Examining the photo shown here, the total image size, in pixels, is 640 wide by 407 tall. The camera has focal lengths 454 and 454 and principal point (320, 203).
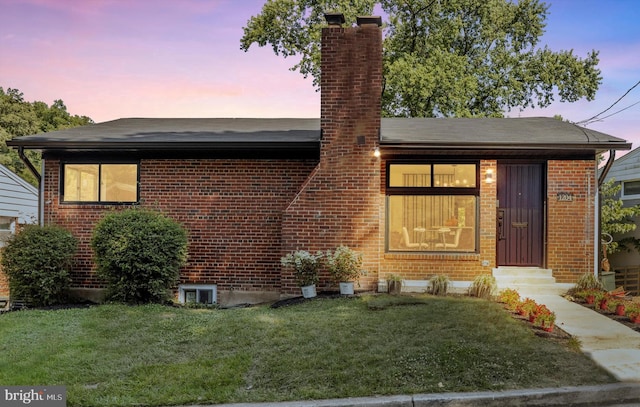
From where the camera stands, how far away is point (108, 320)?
687cm

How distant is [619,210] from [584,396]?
1157cm

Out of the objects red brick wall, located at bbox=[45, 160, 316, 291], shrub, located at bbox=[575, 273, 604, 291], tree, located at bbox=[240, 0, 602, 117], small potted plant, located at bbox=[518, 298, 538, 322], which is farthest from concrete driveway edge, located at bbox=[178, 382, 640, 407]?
tree, located at bbox=[240, 0, 602, 117]

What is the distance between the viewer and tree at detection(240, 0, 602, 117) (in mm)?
19828

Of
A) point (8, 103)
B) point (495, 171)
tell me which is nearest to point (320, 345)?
point (495, 171)

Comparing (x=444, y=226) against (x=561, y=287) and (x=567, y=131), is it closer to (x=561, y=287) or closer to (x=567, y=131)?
(x=561, y=287)

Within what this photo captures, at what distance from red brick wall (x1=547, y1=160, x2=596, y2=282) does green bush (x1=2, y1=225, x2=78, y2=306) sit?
371 inches

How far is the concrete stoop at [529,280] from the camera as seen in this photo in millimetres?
8594

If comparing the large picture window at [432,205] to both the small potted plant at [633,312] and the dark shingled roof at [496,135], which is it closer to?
the dark shingled roof at [496,135]

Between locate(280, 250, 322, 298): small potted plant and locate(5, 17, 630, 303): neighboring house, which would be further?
locate(5, 17, 630, 303): neighboring house

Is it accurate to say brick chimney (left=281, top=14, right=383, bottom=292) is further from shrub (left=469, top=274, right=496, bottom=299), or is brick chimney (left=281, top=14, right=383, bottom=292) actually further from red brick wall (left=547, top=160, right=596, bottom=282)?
red brick wall (left=547, top=160, right=596, bottom=282)

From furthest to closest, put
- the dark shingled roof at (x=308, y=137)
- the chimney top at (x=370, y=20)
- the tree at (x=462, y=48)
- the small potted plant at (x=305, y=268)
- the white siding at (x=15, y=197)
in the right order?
1. the tree at (x=462, y=48)
2. the white siding at (x=15, y=197)
3. the chimney top at (x=370, y=20)
4. the dark shingled roof at (x=308, y=137)
5. the small potted plant at (x=305, y=268)
